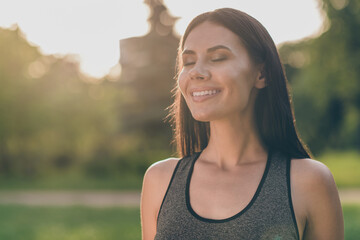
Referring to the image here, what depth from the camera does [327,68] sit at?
15.5 m

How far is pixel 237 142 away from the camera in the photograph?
1.98 m

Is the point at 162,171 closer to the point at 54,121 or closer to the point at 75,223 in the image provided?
the point at 75,223

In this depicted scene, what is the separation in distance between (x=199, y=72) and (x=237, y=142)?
1.20 feet

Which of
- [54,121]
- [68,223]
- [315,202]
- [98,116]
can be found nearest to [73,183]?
[54,121]

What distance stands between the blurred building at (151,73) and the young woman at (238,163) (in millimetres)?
19284

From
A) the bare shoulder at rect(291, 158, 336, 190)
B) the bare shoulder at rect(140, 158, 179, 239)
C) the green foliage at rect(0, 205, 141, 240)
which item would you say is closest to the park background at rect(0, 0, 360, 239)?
the green foliage at rect(0, 205, 141, 240)

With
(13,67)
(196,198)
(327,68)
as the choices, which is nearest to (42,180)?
(13,67)

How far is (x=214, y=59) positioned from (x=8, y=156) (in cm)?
1898

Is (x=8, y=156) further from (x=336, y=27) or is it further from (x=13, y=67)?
(x=336, y=27)

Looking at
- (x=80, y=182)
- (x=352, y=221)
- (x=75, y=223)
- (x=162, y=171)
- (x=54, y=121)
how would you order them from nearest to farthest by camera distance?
1. (x=162, y=171)
2. (x=352, y=221)
3. (x=75, y=223)
4. (x=54, y=121)
5. (x=80, y=182)

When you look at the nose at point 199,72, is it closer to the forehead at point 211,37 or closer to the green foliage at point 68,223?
the forehead at point 211,37

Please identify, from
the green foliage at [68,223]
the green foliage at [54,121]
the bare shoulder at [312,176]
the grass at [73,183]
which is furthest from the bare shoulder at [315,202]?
the grass at [73,183]

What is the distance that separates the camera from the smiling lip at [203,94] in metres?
1.81

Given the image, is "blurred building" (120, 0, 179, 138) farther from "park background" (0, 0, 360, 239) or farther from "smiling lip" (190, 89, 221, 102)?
"smiling lip" (190, 89, 221, 102)
